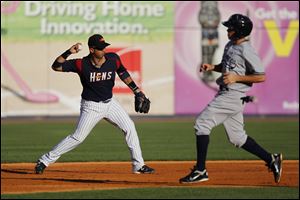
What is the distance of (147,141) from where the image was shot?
19.3 m

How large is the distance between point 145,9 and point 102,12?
136 cm

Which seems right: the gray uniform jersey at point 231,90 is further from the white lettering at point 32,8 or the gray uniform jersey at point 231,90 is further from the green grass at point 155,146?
the white lettering at point 32,8

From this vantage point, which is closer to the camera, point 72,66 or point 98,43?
point 98,43

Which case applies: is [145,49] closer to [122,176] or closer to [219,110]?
[122,176]

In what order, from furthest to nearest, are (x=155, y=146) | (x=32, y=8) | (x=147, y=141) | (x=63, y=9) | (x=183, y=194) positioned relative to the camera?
(x=63, y=9) → (x=32, y=8) → (x=147, y=141) → (x=155, y=146) → (x=183, y=194)

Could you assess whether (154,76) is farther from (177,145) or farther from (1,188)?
(1,188)

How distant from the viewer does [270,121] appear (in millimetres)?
27125

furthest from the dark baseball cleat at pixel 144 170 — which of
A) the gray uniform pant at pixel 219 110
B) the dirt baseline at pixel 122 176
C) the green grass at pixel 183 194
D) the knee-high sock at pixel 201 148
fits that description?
the gray uniform pant at pixel 219 110

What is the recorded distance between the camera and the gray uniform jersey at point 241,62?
1095 cm

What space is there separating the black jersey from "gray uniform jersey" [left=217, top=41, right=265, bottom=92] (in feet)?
4.84

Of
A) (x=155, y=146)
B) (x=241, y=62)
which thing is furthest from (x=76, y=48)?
(x=155, y=146)

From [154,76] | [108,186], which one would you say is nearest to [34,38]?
[154,76]

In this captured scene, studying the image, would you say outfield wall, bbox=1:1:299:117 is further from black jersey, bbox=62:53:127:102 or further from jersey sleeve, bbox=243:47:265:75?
jersey sleeve, bbox=243:47:265:75

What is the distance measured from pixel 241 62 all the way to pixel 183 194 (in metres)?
1.74
